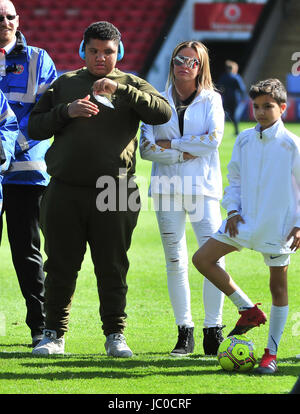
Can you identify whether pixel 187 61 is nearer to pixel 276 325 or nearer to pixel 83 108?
pixel 83 108

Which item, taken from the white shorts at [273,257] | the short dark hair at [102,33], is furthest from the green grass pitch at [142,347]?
the short dark hair at [102,33]

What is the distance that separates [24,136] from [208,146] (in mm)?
1253

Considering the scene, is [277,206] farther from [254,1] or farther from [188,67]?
[254,1]

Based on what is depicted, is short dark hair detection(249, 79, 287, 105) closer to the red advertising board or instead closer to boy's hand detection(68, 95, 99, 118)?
boy's hand detection(68, 95, 99, 118)

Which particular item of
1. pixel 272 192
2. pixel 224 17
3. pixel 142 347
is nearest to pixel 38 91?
pixel 272 192

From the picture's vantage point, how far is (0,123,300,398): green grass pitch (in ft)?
15.1

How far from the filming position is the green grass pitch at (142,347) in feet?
15.1

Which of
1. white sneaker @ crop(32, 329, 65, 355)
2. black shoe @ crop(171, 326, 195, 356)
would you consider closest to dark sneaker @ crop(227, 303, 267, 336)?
black shoe @ crop(171, 326, 195, 356)

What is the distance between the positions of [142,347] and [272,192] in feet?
5.11

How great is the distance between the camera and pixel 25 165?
557 centimetres

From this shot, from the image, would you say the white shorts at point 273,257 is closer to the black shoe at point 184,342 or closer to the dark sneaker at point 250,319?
the dark sneaker at point 250,319

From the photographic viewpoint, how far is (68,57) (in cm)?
2827

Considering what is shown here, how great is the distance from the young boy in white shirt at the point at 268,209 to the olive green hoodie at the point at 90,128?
62cm

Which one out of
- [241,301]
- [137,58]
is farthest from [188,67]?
[137,58]
